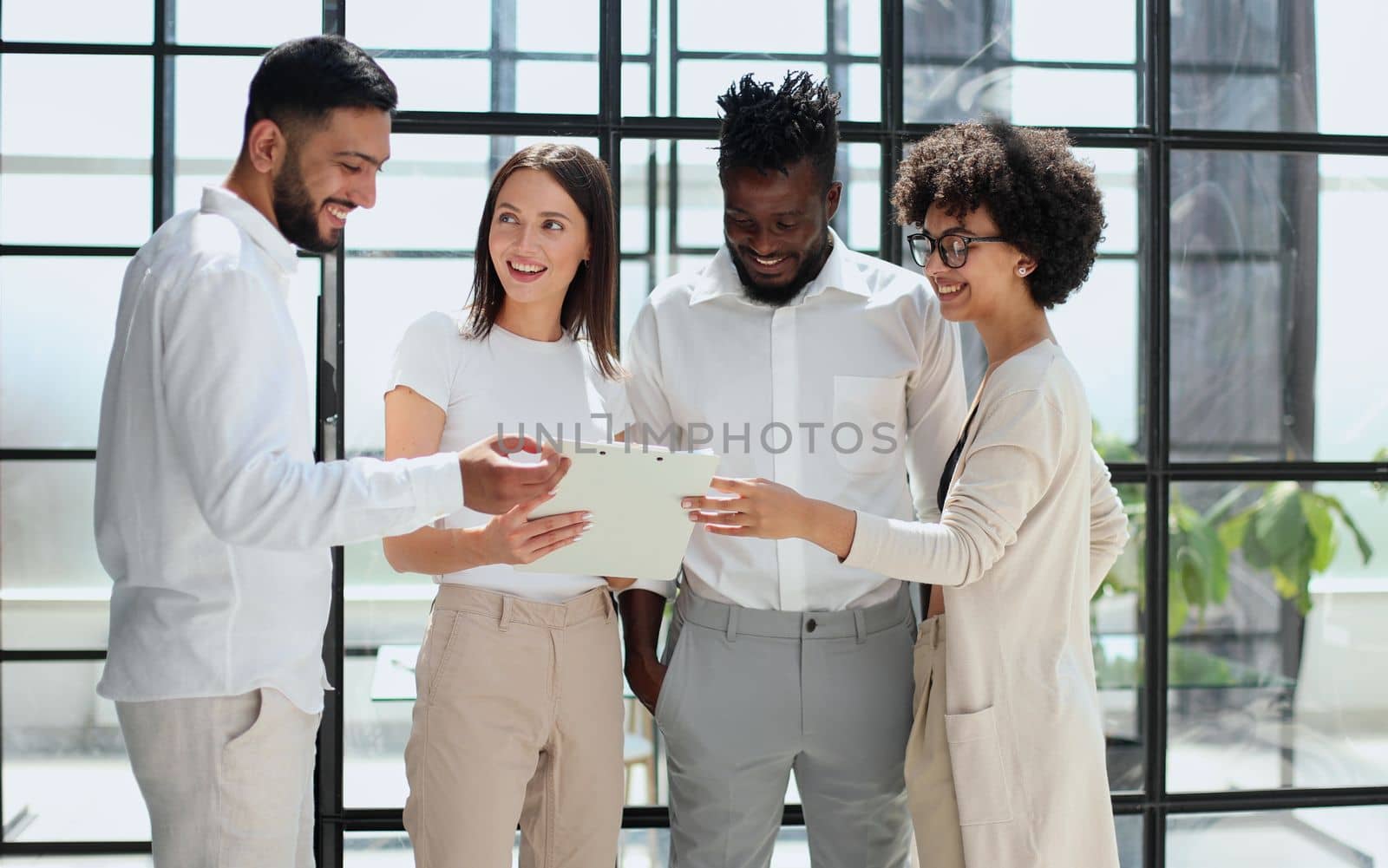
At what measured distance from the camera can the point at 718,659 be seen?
2188mm

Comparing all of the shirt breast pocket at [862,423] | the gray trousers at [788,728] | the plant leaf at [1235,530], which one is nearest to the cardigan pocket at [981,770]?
the gray trousers at [788,728]

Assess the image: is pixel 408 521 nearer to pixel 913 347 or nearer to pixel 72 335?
pixel 913 347

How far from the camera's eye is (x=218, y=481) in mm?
1418

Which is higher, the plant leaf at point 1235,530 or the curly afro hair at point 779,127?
the curly afro hair at point 779,127

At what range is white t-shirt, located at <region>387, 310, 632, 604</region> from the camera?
6.72ft

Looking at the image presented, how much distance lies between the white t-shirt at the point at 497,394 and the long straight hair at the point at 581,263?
0.17 feet

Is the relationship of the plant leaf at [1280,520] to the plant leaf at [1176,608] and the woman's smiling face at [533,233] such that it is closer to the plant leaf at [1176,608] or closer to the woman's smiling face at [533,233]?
the plant leaf at [1176,608]

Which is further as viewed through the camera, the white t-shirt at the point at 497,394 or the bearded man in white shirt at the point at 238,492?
the white t-shirt at the point at 497,394

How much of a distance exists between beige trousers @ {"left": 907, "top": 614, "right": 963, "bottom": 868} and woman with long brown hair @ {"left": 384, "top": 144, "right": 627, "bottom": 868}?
0.54m

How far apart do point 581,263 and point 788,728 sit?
3.19 feet

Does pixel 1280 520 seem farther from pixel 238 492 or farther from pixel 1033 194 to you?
pixel 238 492

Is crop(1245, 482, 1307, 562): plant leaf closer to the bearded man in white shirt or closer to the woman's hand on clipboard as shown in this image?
the woman's hand on clipboard

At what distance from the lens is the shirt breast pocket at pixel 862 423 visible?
2.23m

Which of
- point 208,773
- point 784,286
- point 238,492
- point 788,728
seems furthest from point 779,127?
point 208,773
